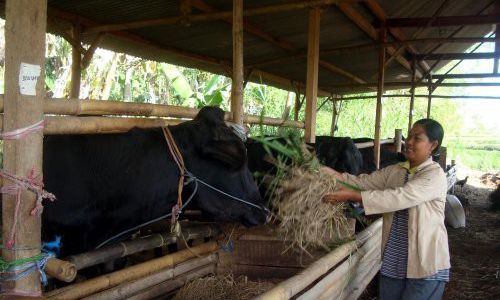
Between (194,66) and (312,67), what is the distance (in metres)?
4.05

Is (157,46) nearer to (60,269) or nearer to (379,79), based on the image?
(379,79)

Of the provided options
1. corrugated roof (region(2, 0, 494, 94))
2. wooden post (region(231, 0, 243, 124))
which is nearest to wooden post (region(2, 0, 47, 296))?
wooden post (region(231, 0, 243, 124))

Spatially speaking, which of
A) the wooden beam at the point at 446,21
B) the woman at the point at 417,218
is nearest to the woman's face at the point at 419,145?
the woman at the point at 417,218

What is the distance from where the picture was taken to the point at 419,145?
3035mm

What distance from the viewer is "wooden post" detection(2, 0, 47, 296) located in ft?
5.55

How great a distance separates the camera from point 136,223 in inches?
96.3

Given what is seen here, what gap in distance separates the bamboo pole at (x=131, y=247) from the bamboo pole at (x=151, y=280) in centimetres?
16

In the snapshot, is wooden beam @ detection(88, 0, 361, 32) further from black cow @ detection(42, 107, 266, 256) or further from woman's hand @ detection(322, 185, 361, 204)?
black cow @ detection(42, 107, 266, 256)

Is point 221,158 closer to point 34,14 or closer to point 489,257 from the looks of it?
point 34,14

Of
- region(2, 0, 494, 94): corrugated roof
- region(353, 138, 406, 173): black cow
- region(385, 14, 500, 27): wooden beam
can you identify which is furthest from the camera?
region(353, 138, 406, 173): black cow

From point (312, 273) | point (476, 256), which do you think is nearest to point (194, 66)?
point (476, 256)

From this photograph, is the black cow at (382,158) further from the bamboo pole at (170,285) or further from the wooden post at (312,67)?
the bamboo pole at (170,285)

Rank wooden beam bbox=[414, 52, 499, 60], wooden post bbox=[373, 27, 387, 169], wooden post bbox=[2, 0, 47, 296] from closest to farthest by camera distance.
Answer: wooden post bbox=[2, 0, 47, 296], wooden post bbox=[373, 27, 387, 169], wooden beam bbox=[414, 52, 499, 60]

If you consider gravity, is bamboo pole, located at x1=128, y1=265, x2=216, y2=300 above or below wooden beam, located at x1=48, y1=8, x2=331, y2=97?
below
